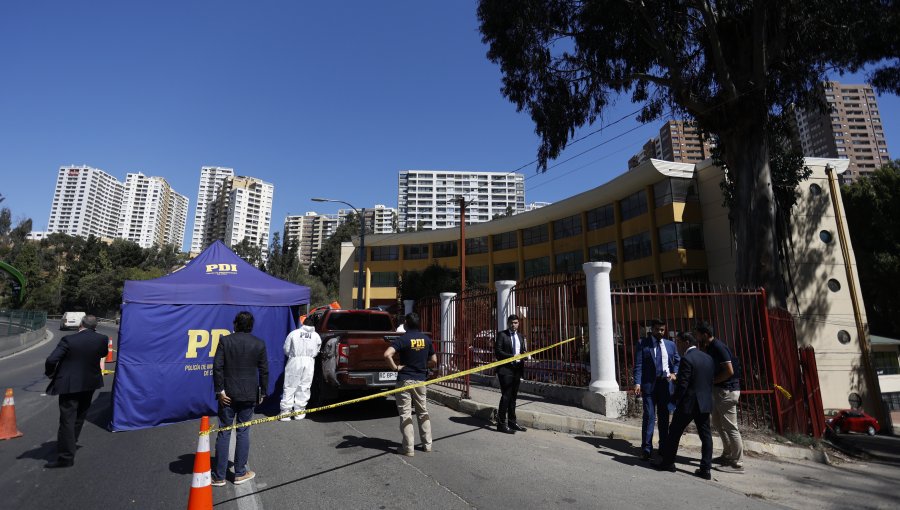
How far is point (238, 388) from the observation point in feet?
15.2

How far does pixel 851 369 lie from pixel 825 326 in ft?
8.03

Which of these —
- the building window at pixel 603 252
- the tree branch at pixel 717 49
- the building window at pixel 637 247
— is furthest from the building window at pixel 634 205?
the tree branch at pixel 717 49

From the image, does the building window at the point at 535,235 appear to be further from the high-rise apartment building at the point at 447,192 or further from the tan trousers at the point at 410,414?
the high-rise apartment building at the point at 447,192

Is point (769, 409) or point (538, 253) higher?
point (538, 253)

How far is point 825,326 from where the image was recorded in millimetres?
23234

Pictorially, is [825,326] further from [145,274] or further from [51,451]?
[145,274]

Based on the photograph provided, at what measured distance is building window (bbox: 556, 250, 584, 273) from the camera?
3575 centimetres

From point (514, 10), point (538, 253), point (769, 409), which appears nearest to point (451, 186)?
point (538, 253)

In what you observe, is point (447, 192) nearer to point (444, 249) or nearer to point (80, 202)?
point (444, 249)

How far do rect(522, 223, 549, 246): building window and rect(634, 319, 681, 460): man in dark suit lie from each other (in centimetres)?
3411

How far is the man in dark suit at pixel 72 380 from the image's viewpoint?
16.5ft

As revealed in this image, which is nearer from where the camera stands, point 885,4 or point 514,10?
point 885,4

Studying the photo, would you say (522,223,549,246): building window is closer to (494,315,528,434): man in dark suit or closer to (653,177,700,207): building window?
(653,177,700,207): building window

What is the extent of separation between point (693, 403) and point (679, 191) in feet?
86.0
